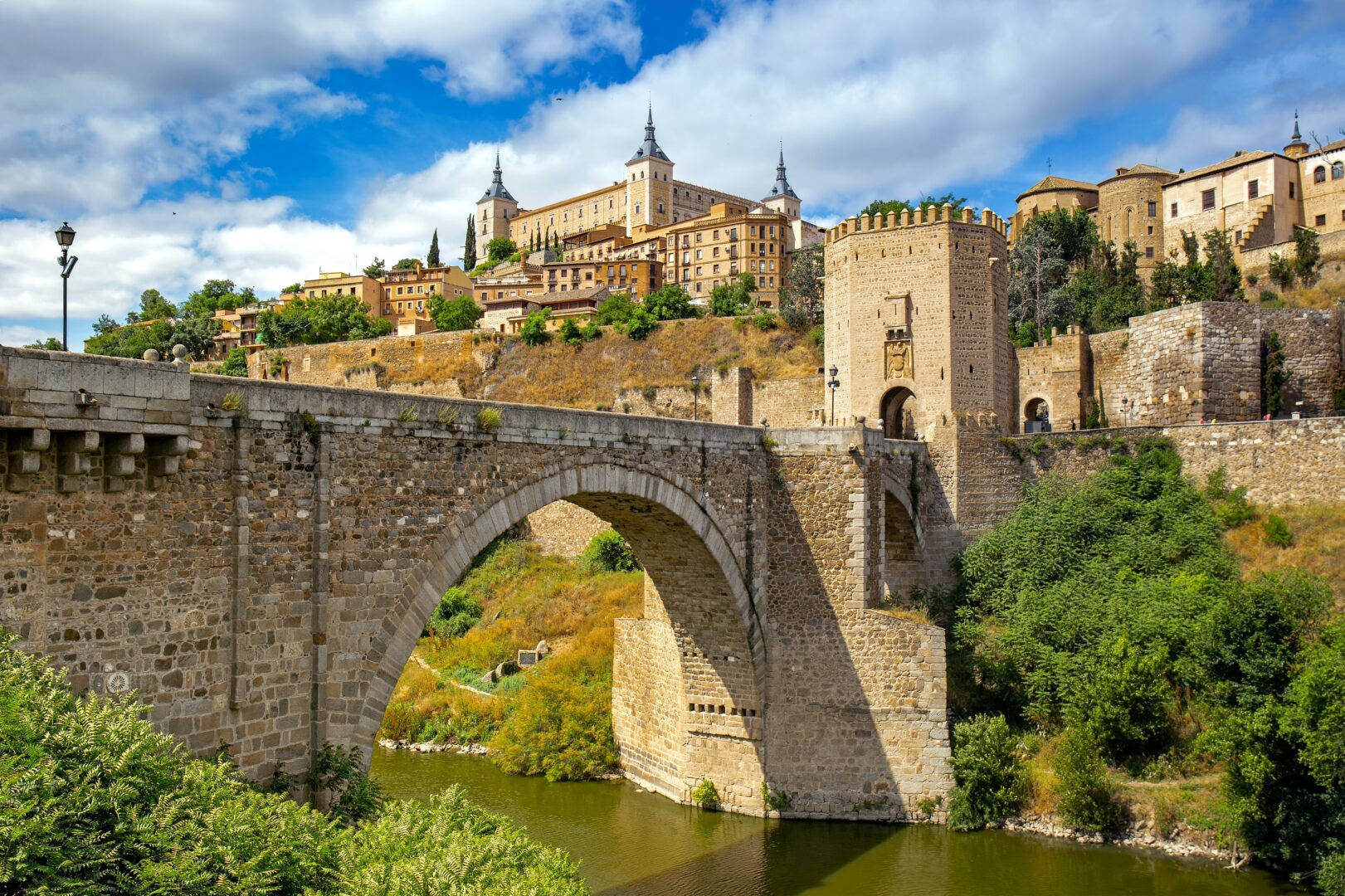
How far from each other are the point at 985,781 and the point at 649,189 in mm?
71249

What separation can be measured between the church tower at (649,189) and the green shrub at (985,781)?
68490mm

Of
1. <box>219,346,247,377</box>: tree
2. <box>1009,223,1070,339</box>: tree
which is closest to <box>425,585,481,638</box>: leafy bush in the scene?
<box>1009,223,1070,339</box>: tree

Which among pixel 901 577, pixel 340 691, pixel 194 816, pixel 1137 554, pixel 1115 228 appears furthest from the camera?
pixel 1115 228

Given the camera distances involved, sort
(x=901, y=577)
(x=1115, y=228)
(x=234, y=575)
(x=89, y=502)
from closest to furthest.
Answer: (x=89, y=502) < (x=234, y=575) < (x=901, y=577) < (x=1115, y=228)

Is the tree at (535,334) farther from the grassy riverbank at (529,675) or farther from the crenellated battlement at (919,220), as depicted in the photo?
the crenellated battlement at (919,220)

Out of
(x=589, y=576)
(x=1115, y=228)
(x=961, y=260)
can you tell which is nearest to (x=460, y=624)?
(x=589, y=576)

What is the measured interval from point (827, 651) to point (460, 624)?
12.7m

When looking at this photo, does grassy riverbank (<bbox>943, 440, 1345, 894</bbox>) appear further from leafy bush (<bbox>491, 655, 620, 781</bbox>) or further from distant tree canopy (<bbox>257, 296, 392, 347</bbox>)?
distant tree canopy (<bbox>257, 296, 392, 347</bbox>)

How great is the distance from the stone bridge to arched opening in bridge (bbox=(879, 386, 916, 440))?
8499 mm

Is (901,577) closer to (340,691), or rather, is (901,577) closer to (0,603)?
(340,691)

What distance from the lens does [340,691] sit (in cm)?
967

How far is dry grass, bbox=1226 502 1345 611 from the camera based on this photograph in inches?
→ 740

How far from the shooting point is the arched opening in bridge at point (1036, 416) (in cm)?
2994

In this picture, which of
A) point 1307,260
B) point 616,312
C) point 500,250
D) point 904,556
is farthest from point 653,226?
point 904,556
